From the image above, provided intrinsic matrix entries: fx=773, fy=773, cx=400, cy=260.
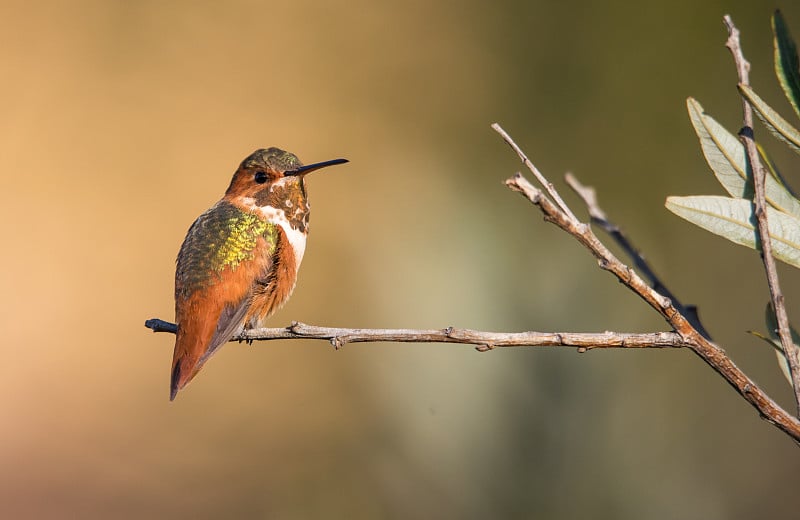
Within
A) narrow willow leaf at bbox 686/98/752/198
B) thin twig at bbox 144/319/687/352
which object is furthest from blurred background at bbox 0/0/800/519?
narrow willow leaf at bbox 686/98/752/198

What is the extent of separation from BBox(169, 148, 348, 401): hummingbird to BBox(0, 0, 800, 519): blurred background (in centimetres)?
37

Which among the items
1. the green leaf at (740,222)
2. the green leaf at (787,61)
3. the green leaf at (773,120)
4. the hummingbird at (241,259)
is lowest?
the green leaf at (740,222)

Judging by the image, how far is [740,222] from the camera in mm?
1068

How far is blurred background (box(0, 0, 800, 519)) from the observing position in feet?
8.19

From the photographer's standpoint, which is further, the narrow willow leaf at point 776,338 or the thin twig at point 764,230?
the narrow willow leaf at point 776,338

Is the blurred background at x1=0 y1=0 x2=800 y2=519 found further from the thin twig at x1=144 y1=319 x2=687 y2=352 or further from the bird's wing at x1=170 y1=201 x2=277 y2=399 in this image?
the thin twig at x1=144 y1=319 x2=687 y2=352

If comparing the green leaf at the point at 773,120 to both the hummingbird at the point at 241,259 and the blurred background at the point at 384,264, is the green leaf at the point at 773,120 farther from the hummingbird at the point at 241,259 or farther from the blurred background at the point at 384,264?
the hummingbird at the point at 241,259

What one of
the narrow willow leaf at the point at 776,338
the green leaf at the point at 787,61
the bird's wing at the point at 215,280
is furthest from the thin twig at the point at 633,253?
the bird's wing at the point at 215,280

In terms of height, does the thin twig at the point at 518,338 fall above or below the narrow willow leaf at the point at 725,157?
below

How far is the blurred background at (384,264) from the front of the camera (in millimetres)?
2496

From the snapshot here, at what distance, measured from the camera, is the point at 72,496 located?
624 cm

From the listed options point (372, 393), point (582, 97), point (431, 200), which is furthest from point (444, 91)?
point (372, 393)

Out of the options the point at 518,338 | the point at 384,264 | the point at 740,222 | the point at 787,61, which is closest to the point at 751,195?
the point at 740,222

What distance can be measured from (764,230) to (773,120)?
14cm
